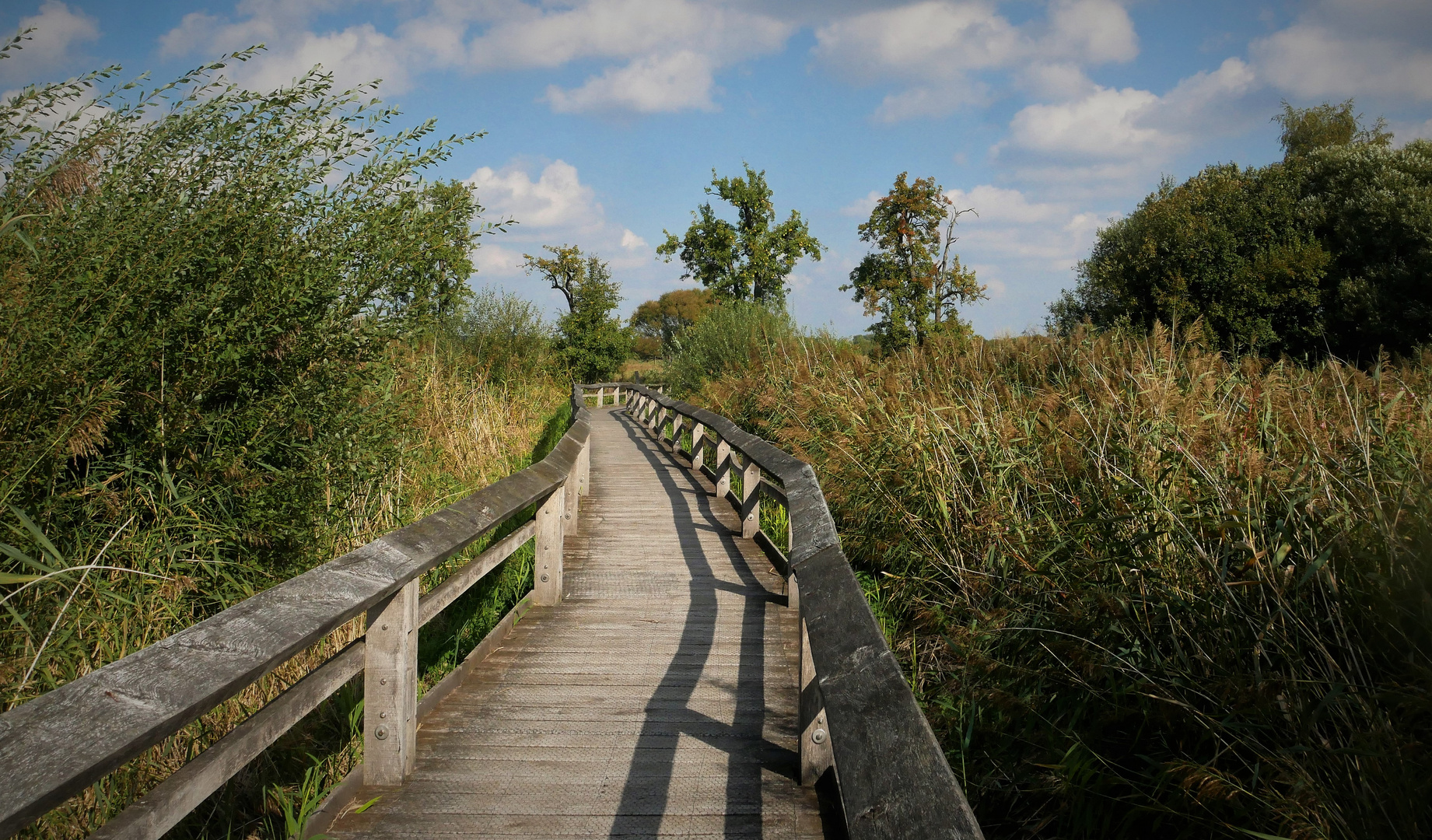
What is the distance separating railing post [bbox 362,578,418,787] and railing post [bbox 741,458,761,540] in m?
4.39

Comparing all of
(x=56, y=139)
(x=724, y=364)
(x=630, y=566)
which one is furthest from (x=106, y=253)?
(x=724, y=364)

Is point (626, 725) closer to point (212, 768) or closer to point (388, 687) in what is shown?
point (388, 687)

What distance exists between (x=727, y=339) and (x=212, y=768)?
1883 cm

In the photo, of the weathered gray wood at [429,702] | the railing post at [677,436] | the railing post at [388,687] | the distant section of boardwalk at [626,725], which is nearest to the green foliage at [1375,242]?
the railing post at [677,436]

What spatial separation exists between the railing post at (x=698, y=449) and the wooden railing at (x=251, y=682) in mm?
7962

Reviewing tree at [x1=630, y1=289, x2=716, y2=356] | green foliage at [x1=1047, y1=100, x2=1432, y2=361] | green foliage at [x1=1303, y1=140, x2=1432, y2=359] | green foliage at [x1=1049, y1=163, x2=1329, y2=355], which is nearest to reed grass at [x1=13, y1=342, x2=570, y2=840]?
green foliage at [x1=1047, y1=100, x2=1432, y2=361]

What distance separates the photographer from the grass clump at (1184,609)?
236cm

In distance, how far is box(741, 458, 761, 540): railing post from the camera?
7211 millimetres

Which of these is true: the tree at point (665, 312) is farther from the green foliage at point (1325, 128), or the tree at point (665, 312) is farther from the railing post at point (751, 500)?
the railing post at point (751, 500)

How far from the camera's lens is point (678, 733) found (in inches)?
139

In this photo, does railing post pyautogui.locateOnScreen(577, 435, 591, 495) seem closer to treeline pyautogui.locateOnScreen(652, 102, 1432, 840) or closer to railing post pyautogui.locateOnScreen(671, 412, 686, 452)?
treeline pyautogui.locateOnScreen(652, 102, 1432, 840)

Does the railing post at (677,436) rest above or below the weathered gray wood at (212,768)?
above

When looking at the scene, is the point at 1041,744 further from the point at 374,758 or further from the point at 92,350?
the point at 92,350

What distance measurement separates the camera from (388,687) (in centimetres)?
294
